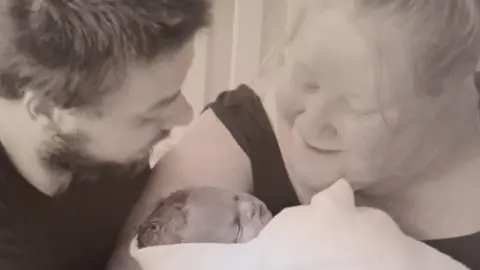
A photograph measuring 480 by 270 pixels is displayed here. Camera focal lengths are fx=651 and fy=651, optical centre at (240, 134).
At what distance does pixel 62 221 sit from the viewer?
3.63ft

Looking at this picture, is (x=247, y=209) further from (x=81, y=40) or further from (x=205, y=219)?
(x=81, y=40)

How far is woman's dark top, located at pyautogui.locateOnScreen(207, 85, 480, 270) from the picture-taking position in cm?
112

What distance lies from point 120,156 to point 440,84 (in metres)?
0.55

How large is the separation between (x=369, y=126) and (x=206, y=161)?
0.93 ft

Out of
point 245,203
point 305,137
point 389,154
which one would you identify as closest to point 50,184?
point 245,203

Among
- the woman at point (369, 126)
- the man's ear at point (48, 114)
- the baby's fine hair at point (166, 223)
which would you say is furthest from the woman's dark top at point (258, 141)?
the man's ear at point (48, 114)

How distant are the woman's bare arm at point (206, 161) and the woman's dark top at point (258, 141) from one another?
0.5 inches

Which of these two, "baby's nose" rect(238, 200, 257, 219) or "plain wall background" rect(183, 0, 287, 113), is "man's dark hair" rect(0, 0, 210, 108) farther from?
"baby's nose" rect(238, 200, 257, 219)

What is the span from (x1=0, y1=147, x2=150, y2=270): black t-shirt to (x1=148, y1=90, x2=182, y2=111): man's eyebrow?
0.12 metres

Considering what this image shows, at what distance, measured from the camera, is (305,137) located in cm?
110

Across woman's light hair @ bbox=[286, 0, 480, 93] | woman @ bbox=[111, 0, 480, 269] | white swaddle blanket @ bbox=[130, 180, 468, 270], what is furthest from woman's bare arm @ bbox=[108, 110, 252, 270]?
woman's light hair @ bbox=[286, 0, 480, 93]

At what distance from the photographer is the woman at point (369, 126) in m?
1.03

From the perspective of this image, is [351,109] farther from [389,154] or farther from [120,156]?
[120,156]

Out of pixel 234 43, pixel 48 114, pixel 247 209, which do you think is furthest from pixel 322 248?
pixel 48 114
